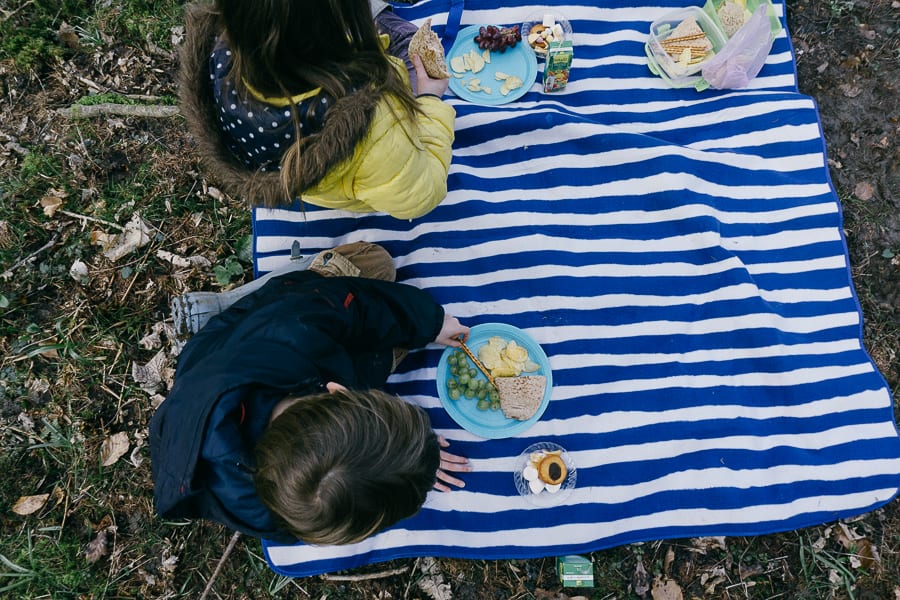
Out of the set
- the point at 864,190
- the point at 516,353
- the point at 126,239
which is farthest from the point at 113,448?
the point at 864,190

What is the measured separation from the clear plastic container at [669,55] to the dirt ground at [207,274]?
76 cm

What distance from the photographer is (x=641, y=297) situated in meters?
3.04

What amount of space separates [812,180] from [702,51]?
3.33ft

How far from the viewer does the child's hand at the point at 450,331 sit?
9.20 ft

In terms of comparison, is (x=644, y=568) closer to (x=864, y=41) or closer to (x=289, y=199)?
(x=289, y=199)

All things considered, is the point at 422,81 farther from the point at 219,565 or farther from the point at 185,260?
the point at 219,565

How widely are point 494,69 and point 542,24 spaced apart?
1.37 feet

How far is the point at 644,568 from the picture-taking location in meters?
2.87

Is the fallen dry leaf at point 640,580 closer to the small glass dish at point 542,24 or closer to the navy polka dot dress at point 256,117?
the navy polka dot dress at point 256,117

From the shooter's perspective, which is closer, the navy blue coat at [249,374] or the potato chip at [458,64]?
the navy blue coat at [249,374]

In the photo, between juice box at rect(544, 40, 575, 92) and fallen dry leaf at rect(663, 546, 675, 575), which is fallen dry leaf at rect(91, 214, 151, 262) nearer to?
juice box at rect(544, 40, 575, 92)

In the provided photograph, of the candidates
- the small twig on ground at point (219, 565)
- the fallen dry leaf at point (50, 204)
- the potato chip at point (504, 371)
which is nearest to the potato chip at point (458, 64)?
the potato chip at point (504, 371)

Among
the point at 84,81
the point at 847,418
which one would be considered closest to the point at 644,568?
the point at 847,418

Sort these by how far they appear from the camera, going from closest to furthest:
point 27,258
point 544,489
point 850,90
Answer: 1. point 544,489
2. point 27,258
3. point 850,90
